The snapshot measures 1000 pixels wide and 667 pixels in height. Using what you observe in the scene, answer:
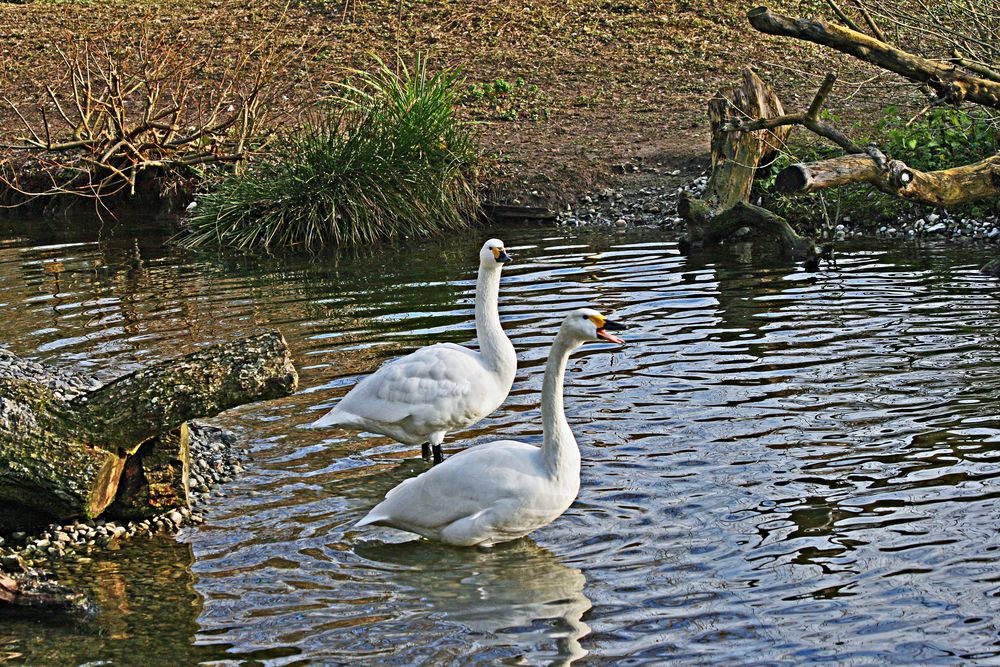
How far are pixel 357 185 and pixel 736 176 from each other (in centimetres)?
502

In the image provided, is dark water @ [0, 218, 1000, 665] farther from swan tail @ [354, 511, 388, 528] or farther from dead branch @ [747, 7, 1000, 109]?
dead branch @ [747, 7, 1000, 109]

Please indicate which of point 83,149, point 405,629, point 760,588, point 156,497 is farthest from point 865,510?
point 83,149

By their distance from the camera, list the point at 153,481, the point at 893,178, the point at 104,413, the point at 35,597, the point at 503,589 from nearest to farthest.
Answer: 1. the point at 35,597
2. the point at 503,589
3. the point at 104,413
4. the point at 153,481
5. the point at 893,178

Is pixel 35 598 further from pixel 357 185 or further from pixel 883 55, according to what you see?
pixel 357 185

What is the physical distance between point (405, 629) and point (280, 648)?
58cm

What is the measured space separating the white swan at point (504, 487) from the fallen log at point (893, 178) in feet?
14.1

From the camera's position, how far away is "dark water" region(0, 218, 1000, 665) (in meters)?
5.57

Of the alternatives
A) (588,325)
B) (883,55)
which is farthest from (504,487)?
(883,55)

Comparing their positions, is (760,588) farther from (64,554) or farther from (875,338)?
(875,338)

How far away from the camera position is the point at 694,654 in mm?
5320

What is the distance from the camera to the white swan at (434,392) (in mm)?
7922

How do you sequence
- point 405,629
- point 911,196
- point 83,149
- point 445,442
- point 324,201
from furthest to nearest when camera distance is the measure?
point 83,149 < point 324,201 < point 911,196 < point 445,442 < point 405,629

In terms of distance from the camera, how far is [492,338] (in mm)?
8242

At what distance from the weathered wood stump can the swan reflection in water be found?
29.3 feet
